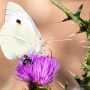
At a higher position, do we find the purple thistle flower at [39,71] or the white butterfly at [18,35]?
the white butterfly at [18,35]

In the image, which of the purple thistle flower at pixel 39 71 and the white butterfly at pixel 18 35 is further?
the white butterfly at pixel 18 35

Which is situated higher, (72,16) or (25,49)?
(72,16)

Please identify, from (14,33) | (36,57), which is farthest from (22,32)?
(36,57)

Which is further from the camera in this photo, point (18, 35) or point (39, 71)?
point (18, 35)

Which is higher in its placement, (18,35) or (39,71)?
(18,35)

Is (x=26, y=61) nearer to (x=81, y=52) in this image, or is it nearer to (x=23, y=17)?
(x=23, y=17)
